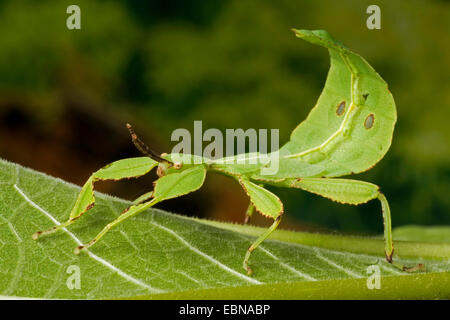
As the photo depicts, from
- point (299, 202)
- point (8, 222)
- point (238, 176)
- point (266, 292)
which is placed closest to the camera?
point (266, 292)

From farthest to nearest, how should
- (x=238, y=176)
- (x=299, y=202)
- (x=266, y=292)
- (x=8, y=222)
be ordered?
(x=299, y=202) < (x=238, y=176) < (x=8, y=222) < (x=266, y=292)

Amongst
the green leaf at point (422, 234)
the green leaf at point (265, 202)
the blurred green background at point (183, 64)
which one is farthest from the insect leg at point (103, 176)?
the blurred green background at point (183, 64)

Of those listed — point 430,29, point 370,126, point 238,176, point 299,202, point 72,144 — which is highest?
point 430,29

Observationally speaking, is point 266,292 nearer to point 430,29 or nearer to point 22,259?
point 22,259

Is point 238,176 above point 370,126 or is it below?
below

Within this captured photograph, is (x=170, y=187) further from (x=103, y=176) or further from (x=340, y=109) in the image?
(x=340, y=109)

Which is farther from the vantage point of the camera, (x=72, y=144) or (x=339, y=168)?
(x=72, y=144)

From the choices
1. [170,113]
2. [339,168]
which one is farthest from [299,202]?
[339,168]

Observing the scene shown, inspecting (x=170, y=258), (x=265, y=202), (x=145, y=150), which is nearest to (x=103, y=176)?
(x=145, y=150)

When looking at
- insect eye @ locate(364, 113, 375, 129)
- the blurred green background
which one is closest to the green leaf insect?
insect eye @ locate(364, 113, 375, 129)
